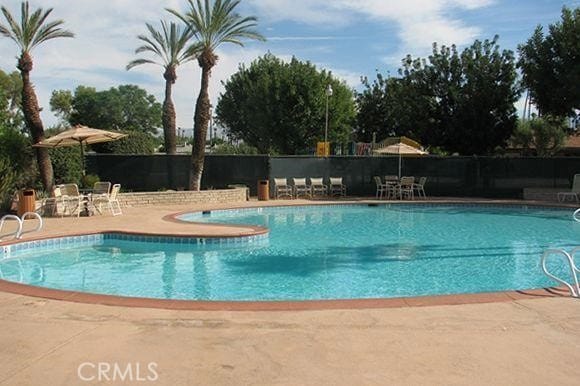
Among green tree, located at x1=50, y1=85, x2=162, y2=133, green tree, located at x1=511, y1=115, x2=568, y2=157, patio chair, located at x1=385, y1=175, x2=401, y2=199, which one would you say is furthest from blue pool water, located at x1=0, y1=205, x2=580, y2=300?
green tree, located at x1=50, y1=85, x2=162, y2=133

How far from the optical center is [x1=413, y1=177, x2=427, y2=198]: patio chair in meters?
22.9

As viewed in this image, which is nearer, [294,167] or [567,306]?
[567,306]


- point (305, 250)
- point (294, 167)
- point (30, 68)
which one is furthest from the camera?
point (294, 167)

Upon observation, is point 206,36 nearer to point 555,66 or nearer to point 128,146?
point 128,146

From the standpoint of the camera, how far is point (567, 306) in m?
6.06

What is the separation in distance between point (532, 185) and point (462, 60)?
831 centimetres

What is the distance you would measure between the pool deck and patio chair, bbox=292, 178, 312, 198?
52.9 feet

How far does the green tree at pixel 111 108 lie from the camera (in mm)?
66875

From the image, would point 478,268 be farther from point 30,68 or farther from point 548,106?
point 548,106

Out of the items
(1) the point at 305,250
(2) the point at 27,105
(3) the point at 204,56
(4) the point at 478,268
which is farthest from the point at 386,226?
(2) the point at 27,105

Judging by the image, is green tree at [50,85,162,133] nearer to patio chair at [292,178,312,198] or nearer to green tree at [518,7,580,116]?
patio chair at [292,178,312,198]

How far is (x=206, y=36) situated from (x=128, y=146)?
843 centimetres

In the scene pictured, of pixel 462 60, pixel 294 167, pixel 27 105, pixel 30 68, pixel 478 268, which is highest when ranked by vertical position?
pixel 462 60

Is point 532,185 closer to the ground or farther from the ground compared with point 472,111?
closer to the ground
